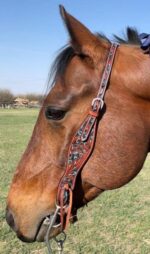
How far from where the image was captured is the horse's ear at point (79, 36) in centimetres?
204

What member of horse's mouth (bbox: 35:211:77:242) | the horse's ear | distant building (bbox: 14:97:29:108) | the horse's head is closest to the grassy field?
horse's mouth (bbox: 35:211:77:242)

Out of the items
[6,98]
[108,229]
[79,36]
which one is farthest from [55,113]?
[6,98]

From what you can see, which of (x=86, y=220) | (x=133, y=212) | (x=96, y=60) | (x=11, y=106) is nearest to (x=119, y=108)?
(x=96, y=60)

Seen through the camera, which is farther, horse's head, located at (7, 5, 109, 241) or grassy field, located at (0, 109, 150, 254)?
grassy field, located at (0, 109, 150, 254)

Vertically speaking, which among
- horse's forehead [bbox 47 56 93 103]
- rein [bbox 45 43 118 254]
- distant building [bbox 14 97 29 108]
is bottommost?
distant building [bbox 14 97 29 108]

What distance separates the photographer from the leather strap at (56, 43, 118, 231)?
210cm

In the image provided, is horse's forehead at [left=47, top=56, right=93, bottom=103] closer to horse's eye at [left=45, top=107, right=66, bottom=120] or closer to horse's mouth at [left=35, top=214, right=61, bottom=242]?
horse's eye at [left=45, top=107, right=66, bottom=120]

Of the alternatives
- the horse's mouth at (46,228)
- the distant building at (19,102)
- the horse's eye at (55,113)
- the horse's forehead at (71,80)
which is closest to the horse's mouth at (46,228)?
the horse's mouth at (46,228)

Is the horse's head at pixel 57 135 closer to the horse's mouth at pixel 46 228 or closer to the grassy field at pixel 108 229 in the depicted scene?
the horse's mouth at pixel 46 228

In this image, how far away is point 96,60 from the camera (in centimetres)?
213

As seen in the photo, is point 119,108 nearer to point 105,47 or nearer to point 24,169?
point 105,47

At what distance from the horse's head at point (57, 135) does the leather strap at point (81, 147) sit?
0.11 feet

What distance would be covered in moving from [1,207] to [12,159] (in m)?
5.91

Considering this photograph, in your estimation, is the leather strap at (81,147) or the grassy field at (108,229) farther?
the grassy field at (108,229)
